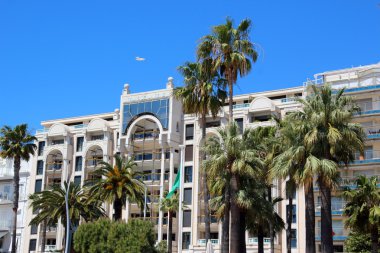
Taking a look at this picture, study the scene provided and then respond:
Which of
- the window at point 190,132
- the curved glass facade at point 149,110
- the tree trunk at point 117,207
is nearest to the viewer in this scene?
the tree trunk at point 117,207

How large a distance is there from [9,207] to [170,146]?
90.6 ft

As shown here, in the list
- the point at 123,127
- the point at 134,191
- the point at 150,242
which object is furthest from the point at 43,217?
the point at 123,127

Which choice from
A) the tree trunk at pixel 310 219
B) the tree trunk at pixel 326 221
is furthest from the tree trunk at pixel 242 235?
the tree trunk at pixel 326 221

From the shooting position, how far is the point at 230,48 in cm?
4406

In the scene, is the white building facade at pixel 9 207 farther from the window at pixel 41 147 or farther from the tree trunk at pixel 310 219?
the tree trunk at pixel 310 219

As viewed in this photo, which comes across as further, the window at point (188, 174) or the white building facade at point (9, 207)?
the white building facade at point (9, 207)

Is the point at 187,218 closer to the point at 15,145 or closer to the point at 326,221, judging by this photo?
the point at 15,145

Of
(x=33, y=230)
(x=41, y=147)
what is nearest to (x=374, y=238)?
(x=33, y=230)

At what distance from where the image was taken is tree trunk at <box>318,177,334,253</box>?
113 ft

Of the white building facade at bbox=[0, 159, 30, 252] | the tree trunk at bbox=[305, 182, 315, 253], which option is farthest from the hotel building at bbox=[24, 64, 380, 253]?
the tree trunk at bbox=[305, 182, 315, 253]

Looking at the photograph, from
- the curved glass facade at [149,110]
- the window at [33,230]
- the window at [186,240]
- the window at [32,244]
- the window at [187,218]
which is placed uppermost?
the curved glass facade at [149,110]

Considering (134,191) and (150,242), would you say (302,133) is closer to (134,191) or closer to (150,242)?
(150,242)

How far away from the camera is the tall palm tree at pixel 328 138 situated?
1362 inches

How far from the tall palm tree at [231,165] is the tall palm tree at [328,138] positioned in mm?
4551
